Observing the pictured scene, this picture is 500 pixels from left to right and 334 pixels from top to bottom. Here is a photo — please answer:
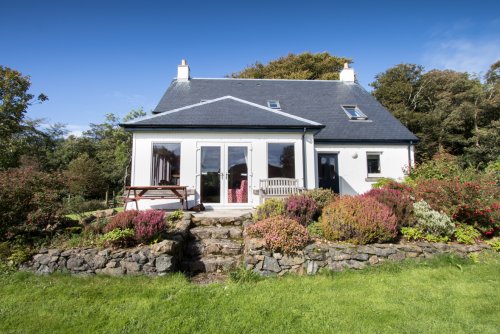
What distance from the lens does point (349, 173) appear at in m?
12.6

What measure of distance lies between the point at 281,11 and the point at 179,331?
1165 cm

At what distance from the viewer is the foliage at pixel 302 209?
609 cm

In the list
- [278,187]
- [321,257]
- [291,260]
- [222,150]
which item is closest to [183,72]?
[222,150]

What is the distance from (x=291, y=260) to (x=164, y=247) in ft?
7.77

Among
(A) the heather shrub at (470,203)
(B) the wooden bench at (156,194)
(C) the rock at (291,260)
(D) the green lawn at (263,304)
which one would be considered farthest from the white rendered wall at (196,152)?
(D) the green lawn at (263,304)

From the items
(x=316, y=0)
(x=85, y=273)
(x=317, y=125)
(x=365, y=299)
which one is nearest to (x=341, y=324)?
(x=365, y=299)

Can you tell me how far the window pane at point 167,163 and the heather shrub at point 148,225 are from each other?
4.32 meters

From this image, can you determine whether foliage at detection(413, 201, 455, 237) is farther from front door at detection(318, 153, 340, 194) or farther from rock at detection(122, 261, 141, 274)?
front door at detection(318, 153, 340, 194)

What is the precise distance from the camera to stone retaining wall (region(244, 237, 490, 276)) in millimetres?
4793

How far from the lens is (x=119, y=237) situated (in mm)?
4746

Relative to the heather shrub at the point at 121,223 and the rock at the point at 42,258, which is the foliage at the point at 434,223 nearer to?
the heather shrub at the point at 121,223

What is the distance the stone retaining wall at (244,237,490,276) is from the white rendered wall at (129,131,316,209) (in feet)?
15.2

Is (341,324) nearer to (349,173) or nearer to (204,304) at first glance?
(204,304)

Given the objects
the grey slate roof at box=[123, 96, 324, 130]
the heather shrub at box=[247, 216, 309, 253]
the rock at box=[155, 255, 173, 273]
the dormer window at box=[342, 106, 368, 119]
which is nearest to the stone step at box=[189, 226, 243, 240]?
the heather shrub at box=[247, 216, 309, 253]
